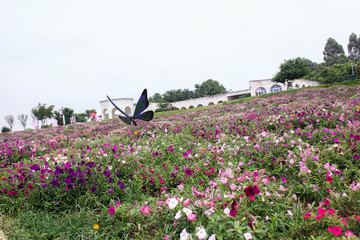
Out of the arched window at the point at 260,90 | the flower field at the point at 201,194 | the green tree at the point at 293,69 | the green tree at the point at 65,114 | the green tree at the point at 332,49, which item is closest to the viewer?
the flower field at the point at 201,194

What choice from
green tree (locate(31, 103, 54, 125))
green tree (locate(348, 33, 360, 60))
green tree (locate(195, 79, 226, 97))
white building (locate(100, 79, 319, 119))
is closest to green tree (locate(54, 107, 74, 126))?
green tree (locate(31, 103, 54, 125))

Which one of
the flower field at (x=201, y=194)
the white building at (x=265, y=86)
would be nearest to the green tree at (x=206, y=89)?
the white building at (x=265, y=86)

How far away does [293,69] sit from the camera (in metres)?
38.4

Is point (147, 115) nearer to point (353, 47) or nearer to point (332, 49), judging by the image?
point (332, 49)

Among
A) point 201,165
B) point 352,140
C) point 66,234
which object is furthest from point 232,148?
point 66,234

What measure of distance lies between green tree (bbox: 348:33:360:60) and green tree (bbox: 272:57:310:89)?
7360cm

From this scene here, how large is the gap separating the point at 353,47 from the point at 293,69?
261ft

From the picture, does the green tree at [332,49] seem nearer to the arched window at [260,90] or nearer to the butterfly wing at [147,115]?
the arched window at [260,90]

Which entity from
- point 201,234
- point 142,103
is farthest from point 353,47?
point 201,234

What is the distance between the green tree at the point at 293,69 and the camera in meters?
38.4

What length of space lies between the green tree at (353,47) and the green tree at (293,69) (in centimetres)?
7360

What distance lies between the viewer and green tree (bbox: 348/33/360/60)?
92.1m

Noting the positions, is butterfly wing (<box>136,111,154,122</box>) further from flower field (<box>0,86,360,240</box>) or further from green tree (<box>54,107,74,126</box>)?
green tree (<box>54,107,74,126</box>)

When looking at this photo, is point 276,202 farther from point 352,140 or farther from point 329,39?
point 329,39
